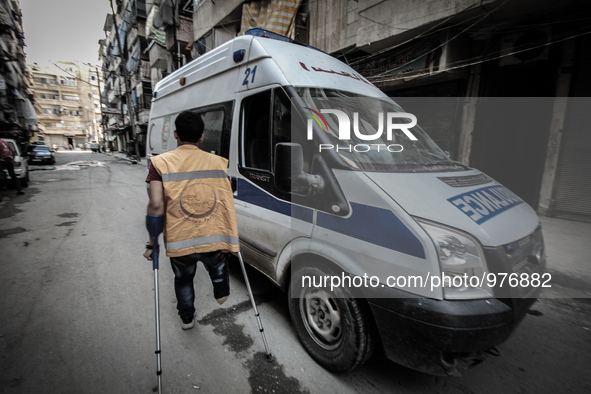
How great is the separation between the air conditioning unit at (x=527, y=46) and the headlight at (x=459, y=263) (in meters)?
6.14

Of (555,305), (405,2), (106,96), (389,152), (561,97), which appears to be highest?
(106,96)

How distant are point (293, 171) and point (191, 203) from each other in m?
0.84

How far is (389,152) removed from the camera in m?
2.23

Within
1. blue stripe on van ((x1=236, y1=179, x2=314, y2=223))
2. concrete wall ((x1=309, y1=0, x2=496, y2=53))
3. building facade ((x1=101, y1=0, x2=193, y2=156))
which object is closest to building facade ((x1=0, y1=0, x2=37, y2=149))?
building facade ((x1=101, y1=0, x2=193, y2=156))

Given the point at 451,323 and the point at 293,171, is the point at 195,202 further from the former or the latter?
the point at 451,323

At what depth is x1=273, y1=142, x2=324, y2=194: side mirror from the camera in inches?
75.0

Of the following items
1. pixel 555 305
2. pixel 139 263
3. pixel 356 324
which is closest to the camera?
pixel 356 324

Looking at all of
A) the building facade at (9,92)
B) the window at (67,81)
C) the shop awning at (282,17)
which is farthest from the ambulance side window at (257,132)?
the window at (67,81)

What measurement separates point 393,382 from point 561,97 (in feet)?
23.6

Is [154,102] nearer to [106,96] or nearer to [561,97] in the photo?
[561,97]

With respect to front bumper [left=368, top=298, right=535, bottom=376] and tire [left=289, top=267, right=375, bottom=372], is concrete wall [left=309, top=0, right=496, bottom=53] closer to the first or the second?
front bumper [left=368, top=298, right=535, bottom=376]

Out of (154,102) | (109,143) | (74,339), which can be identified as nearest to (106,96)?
(109,143)

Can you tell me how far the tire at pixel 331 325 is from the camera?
6.05ft

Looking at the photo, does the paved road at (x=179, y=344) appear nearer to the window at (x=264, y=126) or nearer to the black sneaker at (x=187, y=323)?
the black sneaker at (x=187, y=323)
